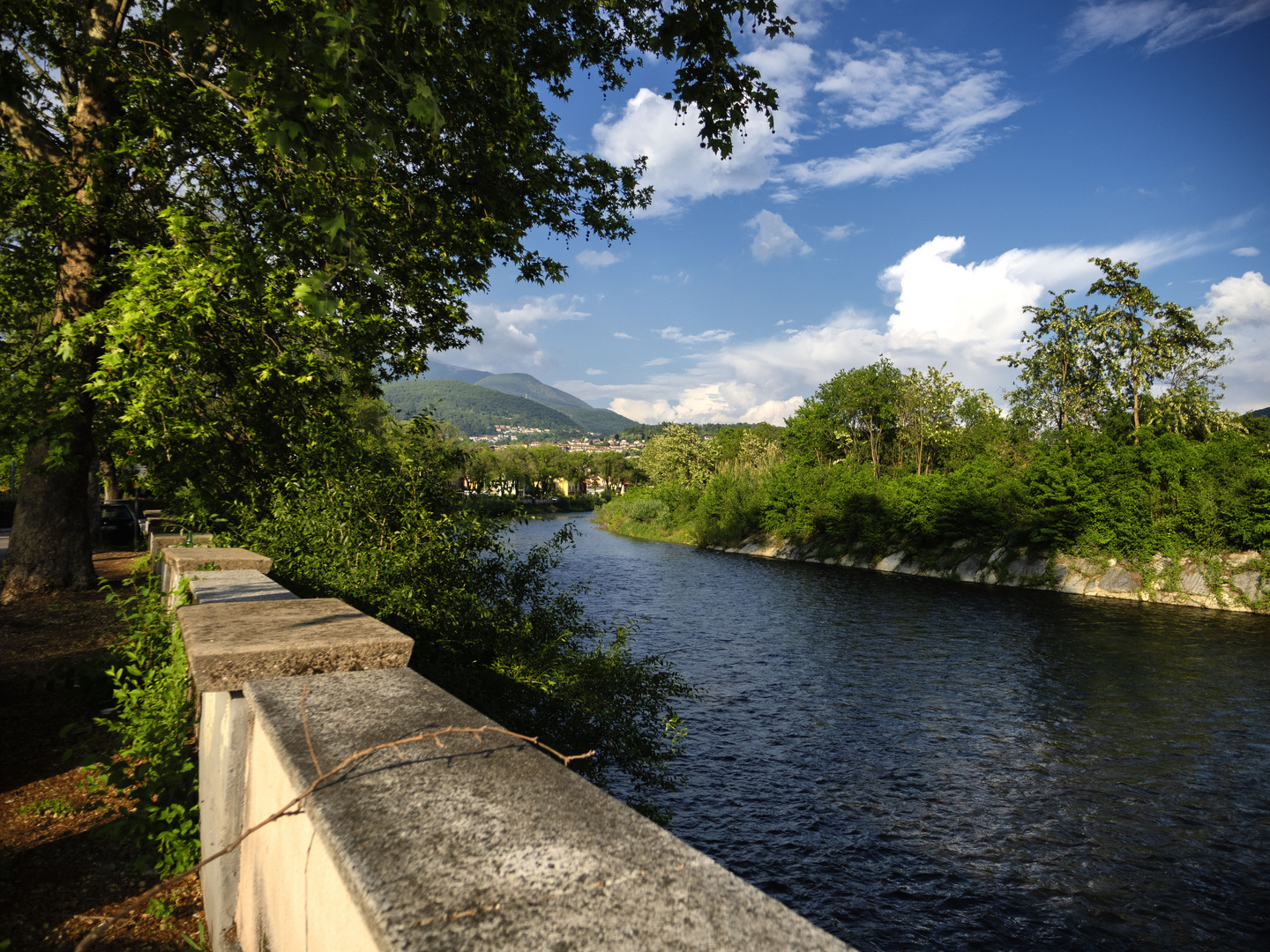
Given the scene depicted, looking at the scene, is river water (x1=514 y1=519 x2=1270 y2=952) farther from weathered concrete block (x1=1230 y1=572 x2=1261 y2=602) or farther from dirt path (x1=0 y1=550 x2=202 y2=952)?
dirt path (x1=0 y1=550 x2=202 y2=952)

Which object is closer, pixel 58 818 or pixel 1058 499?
pixel 58 818

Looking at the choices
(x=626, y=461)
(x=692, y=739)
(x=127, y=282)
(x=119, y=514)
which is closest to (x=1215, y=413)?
(x=692, y=739)

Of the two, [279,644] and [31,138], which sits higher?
[31,138]

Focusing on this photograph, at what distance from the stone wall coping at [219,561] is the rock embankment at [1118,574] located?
30.3 m

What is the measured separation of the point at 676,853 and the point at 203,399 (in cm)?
777

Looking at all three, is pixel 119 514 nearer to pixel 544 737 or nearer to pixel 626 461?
pixel 544 737

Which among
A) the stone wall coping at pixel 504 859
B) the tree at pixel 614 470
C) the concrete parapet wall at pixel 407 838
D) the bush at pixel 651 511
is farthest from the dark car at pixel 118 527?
the tree at pixel 614 470

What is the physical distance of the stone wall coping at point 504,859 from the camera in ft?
3.82

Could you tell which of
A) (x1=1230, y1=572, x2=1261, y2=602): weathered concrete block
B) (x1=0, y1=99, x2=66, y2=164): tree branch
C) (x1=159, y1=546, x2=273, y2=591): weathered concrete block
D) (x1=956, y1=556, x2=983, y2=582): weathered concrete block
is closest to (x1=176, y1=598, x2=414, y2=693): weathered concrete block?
(x1=159, y1=546, x2=273, y2=591): weathered concrete block

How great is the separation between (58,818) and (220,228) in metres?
5.73

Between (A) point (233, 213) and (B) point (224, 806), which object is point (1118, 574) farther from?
(B) point (224, 806)

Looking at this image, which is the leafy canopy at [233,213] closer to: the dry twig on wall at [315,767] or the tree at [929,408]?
the dry twig on wall at [315,767]

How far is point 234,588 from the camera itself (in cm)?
428

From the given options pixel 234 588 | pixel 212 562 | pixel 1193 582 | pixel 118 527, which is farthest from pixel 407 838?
pixel 1193 582
